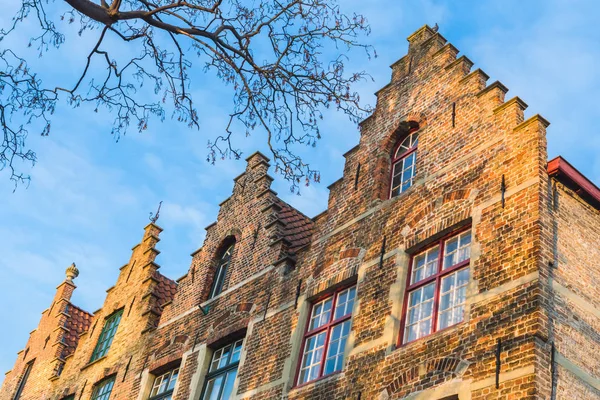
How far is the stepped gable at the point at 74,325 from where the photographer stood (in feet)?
72.5

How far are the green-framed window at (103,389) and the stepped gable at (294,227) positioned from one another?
548cm

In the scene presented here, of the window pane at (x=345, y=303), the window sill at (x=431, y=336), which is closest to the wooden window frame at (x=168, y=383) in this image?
the window pane at (x=345, y=303)

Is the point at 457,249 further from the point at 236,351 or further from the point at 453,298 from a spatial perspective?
the point at 236,351

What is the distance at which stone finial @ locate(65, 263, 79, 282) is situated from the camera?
82.3ft

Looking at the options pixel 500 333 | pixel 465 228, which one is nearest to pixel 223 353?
pixel 465 228

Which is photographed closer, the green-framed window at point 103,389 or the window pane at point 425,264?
the window pane at point 425,264

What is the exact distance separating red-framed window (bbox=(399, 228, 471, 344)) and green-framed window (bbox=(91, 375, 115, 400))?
353 inches

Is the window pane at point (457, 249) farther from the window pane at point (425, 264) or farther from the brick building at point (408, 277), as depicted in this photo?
the window pane at point (425, 264)

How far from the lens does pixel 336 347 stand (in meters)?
11.8

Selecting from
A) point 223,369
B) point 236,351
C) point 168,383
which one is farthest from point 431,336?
point 168,383

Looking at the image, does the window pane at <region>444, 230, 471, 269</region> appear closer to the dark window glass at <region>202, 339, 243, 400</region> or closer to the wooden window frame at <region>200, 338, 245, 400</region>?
the wooden window frame at <region>200, 338, 245, 400</region>

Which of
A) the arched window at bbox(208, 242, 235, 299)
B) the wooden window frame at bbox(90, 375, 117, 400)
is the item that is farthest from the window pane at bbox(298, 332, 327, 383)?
the wooden window frame at bbox(90, 375, 117, 400)

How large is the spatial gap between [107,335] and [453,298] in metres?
11.5

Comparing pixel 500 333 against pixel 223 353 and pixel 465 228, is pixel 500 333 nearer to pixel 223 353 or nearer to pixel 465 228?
pixel 465 228
